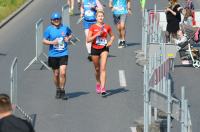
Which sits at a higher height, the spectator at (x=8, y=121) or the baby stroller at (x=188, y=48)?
the spectator at (x=8, y=121)

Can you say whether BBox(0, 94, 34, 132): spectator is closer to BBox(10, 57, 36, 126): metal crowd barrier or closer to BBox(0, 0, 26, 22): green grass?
BBox(10, 57, 36, 126): metal crowd barrier

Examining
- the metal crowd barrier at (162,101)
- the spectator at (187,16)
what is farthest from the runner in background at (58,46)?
the spectator at (187,16)

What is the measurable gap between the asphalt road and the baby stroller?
A: 0.30 metres

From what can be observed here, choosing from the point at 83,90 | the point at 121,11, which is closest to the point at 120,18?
the point at 121,11

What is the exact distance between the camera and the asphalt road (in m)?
16.2

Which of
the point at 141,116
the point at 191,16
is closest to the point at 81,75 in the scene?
the point at 141,116

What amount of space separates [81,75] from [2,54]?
14.3 feet

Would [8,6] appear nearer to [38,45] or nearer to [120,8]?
[120,8]

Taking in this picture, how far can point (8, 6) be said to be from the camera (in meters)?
37.6

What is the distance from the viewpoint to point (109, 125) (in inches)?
623

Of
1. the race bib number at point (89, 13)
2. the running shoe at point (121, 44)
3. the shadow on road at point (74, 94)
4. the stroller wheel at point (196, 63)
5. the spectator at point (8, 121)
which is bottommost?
the shadow on road at point (74, 94)

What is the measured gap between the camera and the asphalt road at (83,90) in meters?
16.2

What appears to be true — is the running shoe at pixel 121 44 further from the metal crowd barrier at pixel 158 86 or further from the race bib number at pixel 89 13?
the metal crowd barrier at pixel 158 86

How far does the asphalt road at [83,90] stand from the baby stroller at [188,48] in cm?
30
